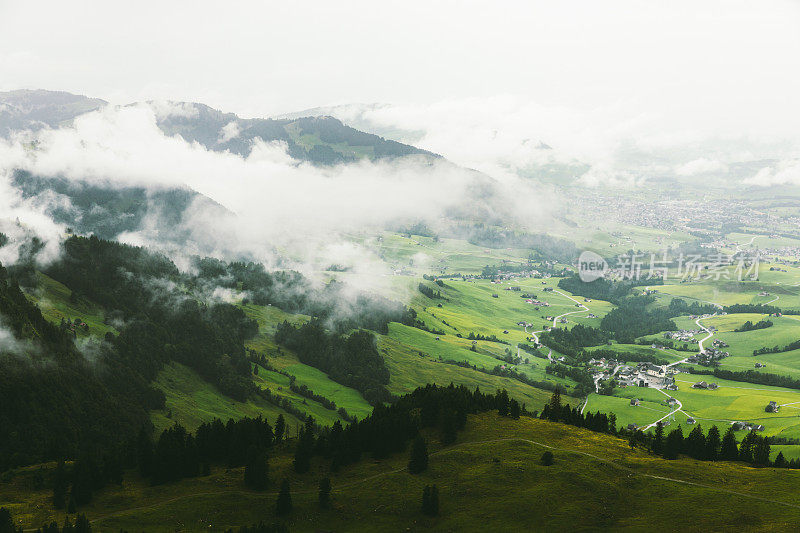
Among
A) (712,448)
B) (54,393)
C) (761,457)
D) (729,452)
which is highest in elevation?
(761,457)

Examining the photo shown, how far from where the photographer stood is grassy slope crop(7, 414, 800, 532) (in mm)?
79500

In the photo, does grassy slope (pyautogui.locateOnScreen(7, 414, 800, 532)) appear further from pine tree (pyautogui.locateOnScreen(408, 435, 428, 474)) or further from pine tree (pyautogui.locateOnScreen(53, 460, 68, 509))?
pine tree (pyautogui.locateOnScreen(53, 460, 68, 509))

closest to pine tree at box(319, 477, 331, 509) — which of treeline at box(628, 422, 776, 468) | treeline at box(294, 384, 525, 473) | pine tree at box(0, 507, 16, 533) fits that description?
treeline at box(294, 384, 525, 473)

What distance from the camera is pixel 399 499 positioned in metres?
93.2

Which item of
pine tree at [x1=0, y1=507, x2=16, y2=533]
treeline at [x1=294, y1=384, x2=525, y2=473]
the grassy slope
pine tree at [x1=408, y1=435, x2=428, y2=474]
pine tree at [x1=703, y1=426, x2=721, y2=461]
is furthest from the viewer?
treeline at [x1=294, y1=384, x2=525, y2=473]

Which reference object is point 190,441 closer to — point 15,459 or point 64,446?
point 15,459

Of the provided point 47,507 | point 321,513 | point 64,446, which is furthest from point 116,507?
point 64,446

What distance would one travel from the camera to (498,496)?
90750mm

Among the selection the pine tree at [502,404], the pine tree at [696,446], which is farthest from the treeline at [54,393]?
the pine tree at [696,446]

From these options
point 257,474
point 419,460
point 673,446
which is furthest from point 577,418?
point 257,474

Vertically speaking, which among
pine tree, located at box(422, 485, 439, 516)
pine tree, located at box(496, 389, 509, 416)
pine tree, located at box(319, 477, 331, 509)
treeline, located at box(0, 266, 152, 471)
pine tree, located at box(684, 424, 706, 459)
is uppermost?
pine tree, located at box(684, 424, 706, 459)

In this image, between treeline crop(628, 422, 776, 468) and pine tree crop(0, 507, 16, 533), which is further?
treeline crop(628, 422, 776, 468)

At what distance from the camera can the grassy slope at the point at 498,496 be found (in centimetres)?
7950

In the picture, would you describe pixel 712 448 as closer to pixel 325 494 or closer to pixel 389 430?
pixel 389 430
